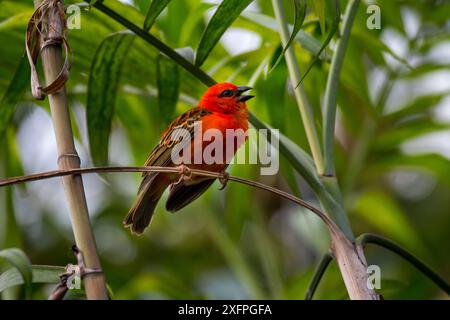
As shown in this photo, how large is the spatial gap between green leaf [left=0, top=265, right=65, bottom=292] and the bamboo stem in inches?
11.8

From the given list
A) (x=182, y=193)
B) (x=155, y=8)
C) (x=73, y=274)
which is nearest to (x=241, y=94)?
(x=182, y=193)

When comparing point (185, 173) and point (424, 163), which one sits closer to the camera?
point (185, 173)

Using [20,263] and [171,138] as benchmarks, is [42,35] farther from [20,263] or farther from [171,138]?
[171,138]

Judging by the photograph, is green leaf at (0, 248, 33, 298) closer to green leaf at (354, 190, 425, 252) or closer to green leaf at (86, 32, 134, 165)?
green leaf at (86, 32, 134, 165)

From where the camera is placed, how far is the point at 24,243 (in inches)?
158

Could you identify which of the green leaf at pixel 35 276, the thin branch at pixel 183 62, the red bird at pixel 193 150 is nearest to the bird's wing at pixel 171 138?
the red bird at pixel 193 150

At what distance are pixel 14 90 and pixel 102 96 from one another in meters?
0.22

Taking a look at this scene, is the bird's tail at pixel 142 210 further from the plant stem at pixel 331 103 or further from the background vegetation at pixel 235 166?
the plant stem at pixel 331 103

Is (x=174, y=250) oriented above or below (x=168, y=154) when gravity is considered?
above

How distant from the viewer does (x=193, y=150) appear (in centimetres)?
231

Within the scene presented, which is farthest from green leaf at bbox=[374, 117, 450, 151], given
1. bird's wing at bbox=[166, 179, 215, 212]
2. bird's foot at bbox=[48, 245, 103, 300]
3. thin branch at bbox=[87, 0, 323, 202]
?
bird's foot at bbox=[48, 245, 103, 300]

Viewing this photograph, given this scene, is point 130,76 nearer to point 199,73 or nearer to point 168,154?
point 168,154
